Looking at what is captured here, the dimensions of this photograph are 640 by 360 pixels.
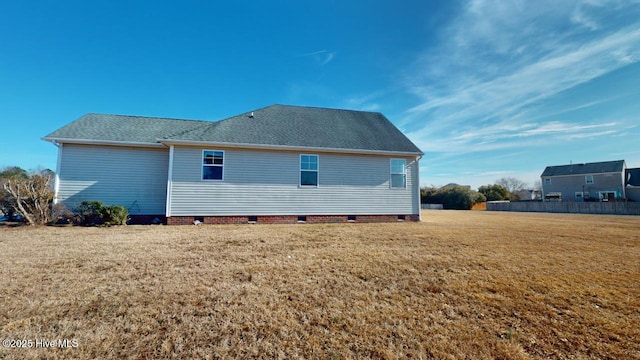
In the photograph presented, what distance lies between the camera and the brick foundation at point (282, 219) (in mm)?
10219

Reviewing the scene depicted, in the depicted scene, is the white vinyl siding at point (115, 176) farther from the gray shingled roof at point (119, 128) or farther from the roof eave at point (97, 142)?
the gray shingled roof at point (119, 128)

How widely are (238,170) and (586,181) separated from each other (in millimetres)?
49160

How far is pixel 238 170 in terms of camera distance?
1087 cm

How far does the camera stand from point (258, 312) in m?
3.06

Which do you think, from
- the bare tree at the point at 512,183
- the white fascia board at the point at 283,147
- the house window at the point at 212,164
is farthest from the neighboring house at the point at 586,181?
the house window at the point at 212,164

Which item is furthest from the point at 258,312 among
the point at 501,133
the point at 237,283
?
the point at 501,133

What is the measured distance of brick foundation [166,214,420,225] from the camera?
1022cm

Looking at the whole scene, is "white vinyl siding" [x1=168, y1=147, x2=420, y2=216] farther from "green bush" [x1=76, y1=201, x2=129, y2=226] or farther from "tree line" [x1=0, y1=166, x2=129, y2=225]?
"tree line" [x1=0, y1=166, x2=129, y2=225]

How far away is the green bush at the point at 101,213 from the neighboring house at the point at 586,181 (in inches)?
2009

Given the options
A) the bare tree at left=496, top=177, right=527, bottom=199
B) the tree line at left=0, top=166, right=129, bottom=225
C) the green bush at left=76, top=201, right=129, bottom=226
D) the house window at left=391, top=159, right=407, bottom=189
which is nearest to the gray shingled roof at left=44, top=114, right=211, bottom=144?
the tree line at left=0, top=166, right=129, bottom=225

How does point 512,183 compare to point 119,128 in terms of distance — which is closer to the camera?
point 119,128

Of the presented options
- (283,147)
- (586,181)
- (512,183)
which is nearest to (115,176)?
(283,147)

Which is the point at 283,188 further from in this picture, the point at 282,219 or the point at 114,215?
the point at 114,215

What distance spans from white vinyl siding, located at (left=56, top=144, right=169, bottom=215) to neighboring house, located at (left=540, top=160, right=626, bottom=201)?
50046 millimetres
